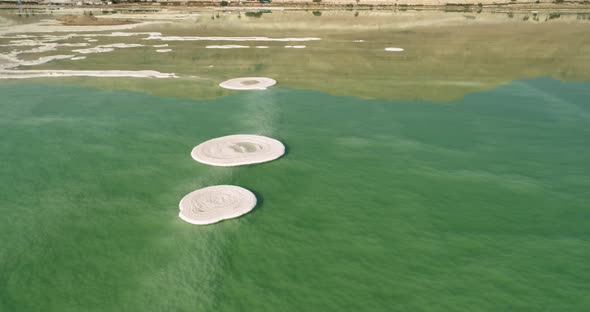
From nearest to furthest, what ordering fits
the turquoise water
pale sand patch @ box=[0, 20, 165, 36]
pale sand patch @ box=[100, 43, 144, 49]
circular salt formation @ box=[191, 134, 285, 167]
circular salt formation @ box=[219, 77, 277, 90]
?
the turquoise water → circular salt formation @ box=[191, 134, 285, 167] → circular salt formation @ box=[219, 77, 277, 90] → pale sand patch @ box=[100, 43, 144, 49] → pale sand patch @ box=[0, 20, 165, 36]

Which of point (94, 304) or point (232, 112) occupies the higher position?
point (232, 112)

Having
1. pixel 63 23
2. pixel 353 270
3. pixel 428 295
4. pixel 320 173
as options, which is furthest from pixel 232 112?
pixel 63 23

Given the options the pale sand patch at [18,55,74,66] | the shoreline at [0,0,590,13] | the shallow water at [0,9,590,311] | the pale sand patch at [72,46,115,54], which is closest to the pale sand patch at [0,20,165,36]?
the pale sand patch at [72,46,115,54]

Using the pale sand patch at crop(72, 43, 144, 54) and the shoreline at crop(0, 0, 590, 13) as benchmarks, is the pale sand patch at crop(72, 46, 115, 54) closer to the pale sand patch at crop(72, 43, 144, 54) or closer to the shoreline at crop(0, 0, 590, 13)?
the pale sand patch at crop(72, 43, 144, 54)

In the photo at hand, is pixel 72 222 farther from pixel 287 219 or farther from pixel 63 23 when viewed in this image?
pixel 63 23

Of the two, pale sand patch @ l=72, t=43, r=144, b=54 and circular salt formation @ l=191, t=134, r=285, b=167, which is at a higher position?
pale sand patch @ l=72, t=43, r=144, b=54

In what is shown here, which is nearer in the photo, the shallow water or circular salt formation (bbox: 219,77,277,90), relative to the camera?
the shallow water

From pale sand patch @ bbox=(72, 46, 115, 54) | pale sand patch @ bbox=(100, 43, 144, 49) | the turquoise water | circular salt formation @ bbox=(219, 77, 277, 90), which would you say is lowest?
the turquoise water
